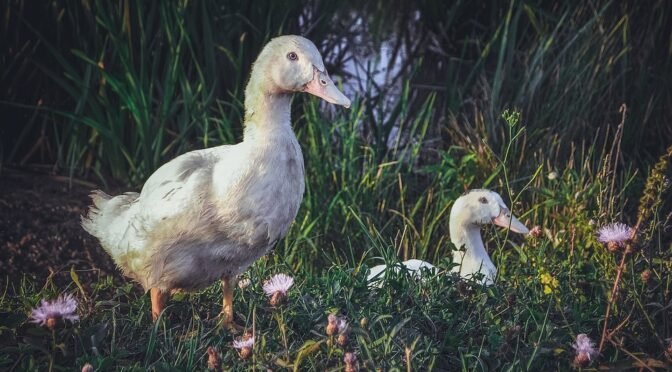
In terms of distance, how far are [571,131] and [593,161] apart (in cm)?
54

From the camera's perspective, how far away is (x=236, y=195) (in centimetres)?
356

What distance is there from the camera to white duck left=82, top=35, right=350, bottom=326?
3570 millimetres

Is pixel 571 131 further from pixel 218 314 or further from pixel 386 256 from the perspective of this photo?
pixel 218 314

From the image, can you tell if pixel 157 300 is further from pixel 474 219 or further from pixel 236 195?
pixel 474 219

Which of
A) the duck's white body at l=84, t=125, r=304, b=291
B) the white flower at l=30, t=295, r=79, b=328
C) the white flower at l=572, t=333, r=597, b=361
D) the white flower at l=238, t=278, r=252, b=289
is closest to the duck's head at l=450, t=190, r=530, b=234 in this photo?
the white flower at l=238, t=278, r=252, b=289

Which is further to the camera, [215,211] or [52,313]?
[215,211]

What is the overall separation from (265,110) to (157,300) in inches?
32.1

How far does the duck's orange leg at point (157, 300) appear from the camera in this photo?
384 centimetres

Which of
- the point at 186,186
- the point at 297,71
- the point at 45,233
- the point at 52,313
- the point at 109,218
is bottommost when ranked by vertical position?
the point at 45,233

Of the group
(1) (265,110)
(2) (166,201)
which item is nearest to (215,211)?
(2) (166,201)

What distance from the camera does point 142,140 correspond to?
570 centimetres

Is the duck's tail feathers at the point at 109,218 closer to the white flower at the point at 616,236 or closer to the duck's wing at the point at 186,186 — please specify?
the duck's wing at the point at 186,186

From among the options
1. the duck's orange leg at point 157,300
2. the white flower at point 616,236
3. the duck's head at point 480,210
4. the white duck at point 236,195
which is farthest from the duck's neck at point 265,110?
the duck's head at point 480,210

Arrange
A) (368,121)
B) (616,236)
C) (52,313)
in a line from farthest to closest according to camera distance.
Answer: (368,121) → (616,236) → (52,313)
